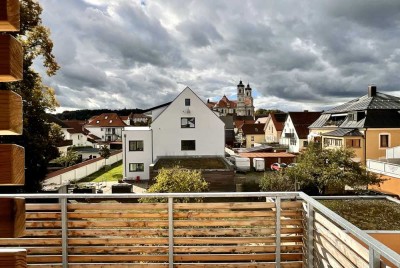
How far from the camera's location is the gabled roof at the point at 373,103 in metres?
31.1

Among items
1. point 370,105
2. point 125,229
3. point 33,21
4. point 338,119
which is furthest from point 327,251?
point 338,119

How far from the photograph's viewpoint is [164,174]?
40.3 feet

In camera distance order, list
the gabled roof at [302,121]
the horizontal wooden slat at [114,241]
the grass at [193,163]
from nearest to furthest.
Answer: the horizontal wooden slat at [114,241] < the grass at [193,163] < the gabled roof at [302,121]

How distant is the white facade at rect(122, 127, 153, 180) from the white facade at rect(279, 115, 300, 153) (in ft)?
82.3

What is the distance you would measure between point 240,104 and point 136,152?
99.6m

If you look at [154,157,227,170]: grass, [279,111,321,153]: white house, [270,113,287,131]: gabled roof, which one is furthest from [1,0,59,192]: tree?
[270,113,287,131]: gabled roof

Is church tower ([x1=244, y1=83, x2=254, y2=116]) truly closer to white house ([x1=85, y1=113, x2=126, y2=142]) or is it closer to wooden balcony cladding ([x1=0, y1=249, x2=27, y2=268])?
white house ([x1=85, y1=113, x2=126, y2=142])

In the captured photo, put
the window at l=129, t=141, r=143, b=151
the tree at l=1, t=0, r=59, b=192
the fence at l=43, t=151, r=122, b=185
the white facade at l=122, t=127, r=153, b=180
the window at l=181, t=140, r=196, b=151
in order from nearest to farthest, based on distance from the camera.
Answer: the tree at l=1, t=0, r=59, b=192 < the fence at l=43, t=151, r=122, b=185 < the white facade at l=122, t=127, r=153, b=180 < the window at l=129, t=141, r=143, b=151 < the window at l=181, t=140, r=196, b=151

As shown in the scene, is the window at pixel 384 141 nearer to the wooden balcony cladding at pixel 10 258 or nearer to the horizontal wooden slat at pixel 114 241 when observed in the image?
the horizontal wooden slat at pixel 114 241

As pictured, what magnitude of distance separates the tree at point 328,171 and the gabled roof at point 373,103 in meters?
15.6

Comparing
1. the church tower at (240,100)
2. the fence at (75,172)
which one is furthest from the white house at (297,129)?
the church tower at (240,100)

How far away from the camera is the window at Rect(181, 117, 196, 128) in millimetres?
29683

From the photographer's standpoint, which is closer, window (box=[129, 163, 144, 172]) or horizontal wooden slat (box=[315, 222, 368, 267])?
horizontal wooden slat (box=[315, 222, 368, 267])

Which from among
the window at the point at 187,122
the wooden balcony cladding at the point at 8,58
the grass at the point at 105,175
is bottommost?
the grass at the point at 105,175
